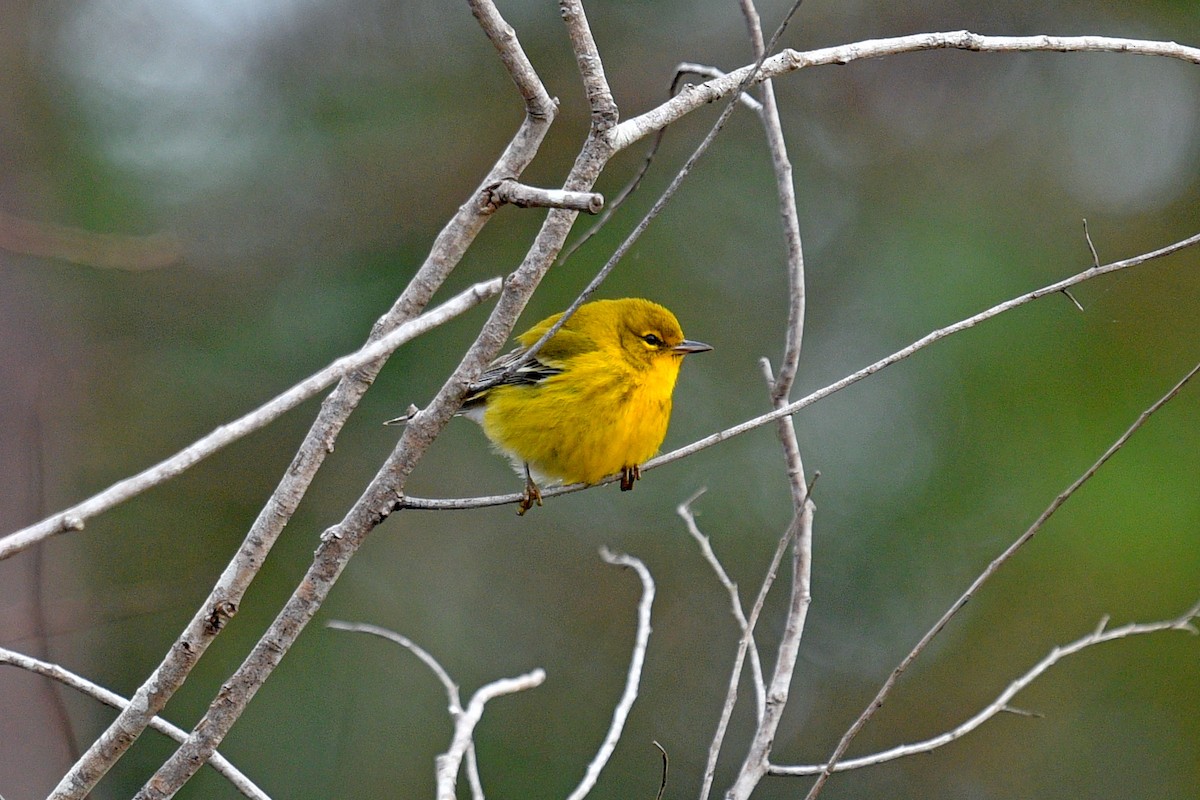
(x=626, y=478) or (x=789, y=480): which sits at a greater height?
(x=789, y=480)

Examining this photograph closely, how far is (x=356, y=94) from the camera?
878cm

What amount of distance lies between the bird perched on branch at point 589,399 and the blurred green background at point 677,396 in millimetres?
2647

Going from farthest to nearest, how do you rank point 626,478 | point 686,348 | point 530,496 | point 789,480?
point 686,348
point 626,478
point 530,496
point 789,480

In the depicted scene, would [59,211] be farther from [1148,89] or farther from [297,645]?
[1148,89]

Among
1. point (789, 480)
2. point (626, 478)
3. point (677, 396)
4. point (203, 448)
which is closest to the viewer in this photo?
point (203, 448)

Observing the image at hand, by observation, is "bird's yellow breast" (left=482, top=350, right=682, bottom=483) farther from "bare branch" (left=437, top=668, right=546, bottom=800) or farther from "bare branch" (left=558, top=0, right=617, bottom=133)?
"bare branch" (left=558, top=0, right=617, bottom=133)

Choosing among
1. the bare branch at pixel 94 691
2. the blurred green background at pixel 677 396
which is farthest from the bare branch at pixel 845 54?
the blurred green background at pixel 677 396

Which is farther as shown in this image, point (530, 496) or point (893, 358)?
point (530, 496)

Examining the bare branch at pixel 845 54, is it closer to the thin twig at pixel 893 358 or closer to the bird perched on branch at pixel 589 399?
the thin twig at pixel 893 358

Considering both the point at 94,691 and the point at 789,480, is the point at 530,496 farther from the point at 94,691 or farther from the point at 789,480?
the point at 94,691

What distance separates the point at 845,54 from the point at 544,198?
0.86m

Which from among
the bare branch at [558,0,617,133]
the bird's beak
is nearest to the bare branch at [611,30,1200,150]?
the bare branch at [558,0,617,133]

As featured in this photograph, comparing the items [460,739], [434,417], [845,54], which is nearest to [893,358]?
[845,54]

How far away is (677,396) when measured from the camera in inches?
335
